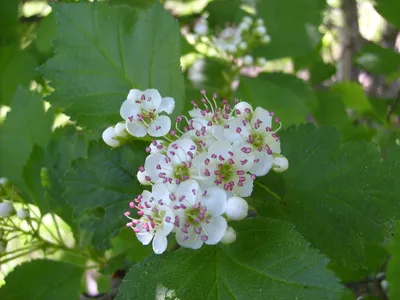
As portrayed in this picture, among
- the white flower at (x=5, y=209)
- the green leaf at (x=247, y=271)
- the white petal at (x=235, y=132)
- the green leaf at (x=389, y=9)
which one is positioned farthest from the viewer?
the green leaf at (x=389, y=9)

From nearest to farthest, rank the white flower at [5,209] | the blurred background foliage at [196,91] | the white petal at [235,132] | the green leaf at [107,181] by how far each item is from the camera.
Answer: the white petal at [235,132] < the green leaf at [107,181] < the white flower at [5,209] < the blurred background foliage at [196,91]

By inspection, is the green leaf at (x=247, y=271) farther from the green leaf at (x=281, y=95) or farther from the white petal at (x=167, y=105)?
the green leaf at (x=281, y=95)

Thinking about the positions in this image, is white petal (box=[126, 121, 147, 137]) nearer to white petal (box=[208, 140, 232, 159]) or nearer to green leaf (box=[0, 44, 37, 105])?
white petal (box=[208, 140, 232, 159])

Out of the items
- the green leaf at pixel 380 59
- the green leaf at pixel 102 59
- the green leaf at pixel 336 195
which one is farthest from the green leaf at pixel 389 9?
the green leaf at pixel 102 59

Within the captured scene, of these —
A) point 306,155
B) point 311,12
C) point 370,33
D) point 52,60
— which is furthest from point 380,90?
point 52,60

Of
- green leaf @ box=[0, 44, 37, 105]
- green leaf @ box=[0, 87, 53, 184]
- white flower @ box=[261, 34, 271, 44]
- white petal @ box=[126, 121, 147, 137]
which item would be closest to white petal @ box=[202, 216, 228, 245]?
white petal @ box=[126, 121, 147, 137]

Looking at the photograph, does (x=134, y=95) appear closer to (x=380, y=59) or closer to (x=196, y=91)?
(x=196, y=91)
